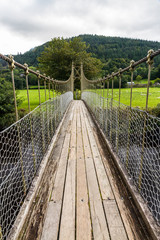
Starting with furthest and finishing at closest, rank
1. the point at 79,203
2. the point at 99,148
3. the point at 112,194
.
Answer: the point at 99,148 < the point at 112,194 < the point at 79,203

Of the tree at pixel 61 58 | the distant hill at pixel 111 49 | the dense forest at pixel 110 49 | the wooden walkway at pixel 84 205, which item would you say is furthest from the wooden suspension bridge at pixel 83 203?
the distant hill at pixel 111 49

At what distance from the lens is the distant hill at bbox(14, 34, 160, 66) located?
1233 inches

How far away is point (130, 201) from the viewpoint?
1.41 meters

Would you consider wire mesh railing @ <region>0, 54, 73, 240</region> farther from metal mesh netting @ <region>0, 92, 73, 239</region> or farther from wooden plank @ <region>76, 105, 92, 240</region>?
wooden plank @ <region>76, 105, 92, 240</region>

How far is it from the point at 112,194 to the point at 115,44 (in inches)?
1831

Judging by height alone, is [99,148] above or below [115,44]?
below

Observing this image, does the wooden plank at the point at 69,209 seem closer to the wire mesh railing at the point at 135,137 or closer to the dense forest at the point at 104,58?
the wire mesh railing at the point at 135,137

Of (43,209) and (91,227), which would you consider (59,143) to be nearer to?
(43,209)

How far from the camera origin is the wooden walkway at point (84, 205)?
112cm

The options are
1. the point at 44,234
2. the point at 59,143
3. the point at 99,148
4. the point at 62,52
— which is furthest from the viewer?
the point at 62,52

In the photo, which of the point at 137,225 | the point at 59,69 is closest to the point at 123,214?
the point at 137,225

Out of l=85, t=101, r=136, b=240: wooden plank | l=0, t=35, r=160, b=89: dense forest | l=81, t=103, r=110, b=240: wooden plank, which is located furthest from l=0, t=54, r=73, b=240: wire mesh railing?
l=0, t=35, r=160, b=89: dense forest

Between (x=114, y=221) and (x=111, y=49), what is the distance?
3966 centimetres

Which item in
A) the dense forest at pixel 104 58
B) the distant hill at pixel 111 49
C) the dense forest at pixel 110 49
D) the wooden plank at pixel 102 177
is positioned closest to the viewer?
the wooden plank at pixel 102 177
